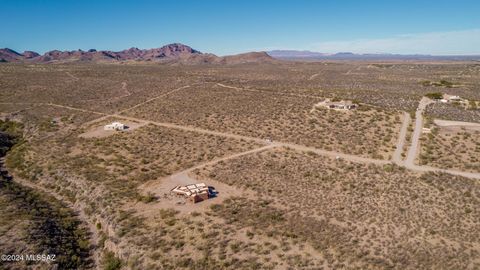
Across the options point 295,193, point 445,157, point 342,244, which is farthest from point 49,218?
point 445,157

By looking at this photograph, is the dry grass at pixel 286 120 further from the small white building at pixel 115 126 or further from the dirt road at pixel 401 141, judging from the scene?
the small white building at pixel 115 126

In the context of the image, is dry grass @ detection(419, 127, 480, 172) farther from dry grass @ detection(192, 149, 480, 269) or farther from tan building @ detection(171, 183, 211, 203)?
tan building @ detection(171, 183, 211, 203)

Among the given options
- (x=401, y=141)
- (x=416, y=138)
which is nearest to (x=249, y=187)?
(x=401, y=141)

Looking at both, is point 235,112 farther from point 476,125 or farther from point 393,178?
point 476,125

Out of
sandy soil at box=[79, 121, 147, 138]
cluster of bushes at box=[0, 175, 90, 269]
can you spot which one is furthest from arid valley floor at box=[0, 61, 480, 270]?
sandy soil at box=[79, 121, 147, 138]

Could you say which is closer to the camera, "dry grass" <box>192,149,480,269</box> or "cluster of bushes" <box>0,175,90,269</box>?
"dry grass" <box>192,149,480,269</box>

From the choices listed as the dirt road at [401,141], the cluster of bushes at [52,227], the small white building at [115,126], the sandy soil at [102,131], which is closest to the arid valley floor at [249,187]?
the cluster of bushes at [52,227]

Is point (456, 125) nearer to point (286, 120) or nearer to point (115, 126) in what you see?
point (286, 120)

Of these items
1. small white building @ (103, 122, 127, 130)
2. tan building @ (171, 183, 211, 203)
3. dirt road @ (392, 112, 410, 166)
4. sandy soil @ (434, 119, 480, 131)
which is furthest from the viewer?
small white building @ (103, 122, 127, 130)
